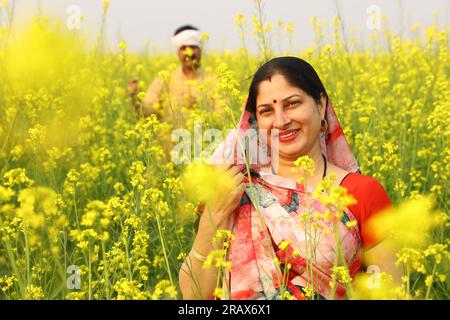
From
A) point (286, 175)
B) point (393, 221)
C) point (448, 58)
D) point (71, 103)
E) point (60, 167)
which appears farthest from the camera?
point (448, 58)

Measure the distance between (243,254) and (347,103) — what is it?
2.92 metres

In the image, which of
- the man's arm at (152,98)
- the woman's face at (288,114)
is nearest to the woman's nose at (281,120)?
the woman's face at (288,114)

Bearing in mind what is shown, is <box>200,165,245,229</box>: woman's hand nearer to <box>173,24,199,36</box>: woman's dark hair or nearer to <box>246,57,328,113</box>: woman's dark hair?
<box>246,57,328,113</box>: woman's dark hair

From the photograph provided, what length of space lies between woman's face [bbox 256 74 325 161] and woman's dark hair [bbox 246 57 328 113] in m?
0.01

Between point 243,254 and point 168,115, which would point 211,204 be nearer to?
point 243,254

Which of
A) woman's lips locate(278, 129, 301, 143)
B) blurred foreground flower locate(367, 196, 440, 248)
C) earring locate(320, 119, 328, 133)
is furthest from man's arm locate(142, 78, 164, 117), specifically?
blurred foreground flower locate(367, 196, 440, 248)

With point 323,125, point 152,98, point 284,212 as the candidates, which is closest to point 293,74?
point 323,125

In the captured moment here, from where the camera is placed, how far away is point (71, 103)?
4102mm

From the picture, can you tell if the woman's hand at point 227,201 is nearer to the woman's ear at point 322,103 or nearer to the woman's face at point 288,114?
the woman's face at point 288,114

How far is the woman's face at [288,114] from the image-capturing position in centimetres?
187

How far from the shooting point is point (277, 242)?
5.96 ft
